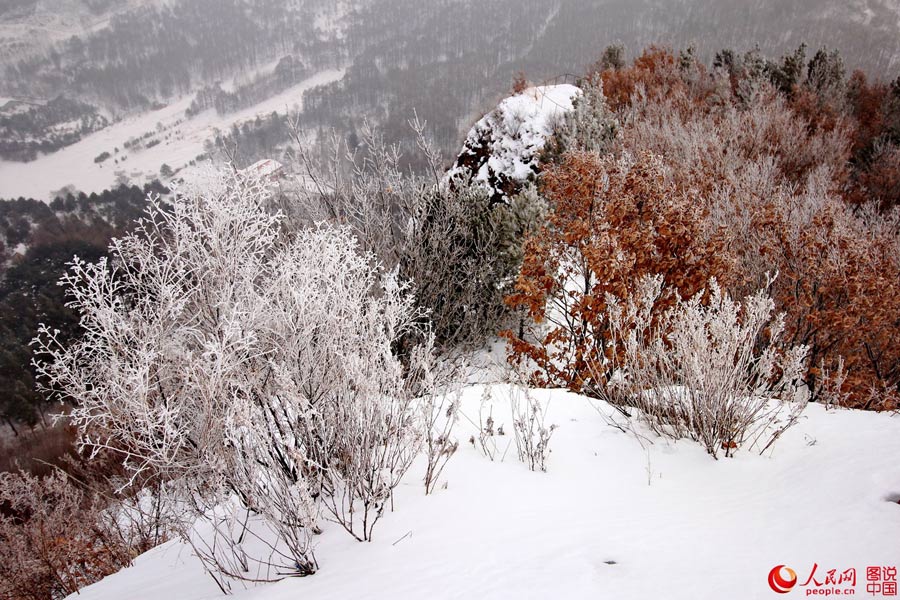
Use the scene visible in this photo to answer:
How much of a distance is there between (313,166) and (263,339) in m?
8.12

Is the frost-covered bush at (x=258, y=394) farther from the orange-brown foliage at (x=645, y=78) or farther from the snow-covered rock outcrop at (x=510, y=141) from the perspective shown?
the orange-brown foliage at (x=645, y=78)

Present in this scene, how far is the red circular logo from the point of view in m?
2.32

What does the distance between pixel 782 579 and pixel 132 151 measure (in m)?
194

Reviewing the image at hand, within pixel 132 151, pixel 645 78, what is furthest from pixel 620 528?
pixel 132 151

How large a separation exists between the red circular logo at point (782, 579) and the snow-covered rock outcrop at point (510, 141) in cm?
1137

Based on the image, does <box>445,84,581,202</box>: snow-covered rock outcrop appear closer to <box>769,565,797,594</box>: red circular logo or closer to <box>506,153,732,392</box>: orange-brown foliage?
<box>506,153,732,392</box>: orange-brown foliage

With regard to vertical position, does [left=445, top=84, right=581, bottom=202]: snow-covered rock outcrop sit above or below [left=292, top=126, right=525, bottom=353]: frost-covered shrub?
above

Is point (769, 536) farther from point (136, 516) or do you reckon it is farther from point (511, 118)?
point (511, 118)

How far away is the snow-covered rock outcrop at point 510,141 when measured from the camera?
13453 mm

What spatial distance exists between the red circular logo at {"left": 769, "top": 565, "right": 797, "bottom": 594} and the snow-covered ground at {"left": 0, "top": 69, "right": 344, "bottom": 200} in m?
134

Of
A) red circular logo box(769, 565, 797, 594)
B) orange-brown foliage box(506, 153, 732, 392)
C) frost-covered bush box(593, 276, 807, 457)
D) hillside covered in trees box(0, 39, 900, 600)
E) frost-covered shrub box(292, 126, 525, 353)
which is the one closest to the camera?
red circular logo box(769, 565, 797, 594)

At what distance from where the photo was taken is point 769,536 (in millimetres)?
2758

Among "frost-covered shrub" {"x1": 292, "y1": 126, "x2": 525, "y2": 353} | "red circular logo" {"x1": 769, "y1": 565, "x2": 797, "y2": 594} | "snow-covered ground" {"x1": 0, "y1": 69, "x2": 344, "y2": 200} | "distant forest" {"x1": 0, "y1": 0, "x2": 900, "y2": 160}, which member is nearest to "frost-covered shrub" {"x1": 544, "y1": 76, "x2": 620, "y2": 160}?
"frost-covered shrub" {"x1": 292, "y1": 126, "x2": 525, "y2": 353}

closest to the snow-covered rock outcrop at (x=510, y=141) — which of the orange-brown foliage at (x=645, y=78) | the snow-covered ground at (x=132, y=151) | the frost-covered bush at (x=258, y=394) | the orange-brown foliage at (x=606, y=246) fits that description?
the orange-brown foliage at (x=606, y=246)
